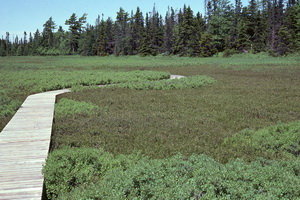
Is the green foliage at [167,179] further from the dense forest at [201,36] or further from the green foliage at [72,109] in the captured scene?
the dense forest at [201,36]

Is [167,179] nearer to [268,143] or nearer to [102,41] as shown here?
[268,143]

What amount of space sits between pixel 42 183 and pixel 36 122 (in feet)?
15.3

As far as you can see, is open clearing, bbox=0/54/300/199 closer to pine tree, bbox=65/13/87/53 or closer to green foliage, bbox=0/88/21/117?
green foliage, bbox=0/88/21/117

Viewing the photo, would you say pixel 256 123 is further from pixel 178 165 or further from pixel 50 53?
pixel 50 53

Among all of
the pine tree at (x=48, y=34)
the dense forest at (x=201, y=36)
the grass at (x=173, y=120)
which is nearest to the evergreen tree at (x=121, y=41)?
the dense forest at (x=201, y=36)

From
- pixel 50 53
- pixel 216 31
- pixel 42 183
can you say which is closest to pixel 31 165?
pixel 42 183

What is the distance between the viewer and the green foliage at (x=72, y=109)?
11.5m

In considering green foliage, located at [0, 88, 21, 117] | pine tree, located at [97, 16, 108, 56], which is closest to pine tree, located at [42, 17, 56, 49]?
pine tree, located at [97, 16, 108, 56]

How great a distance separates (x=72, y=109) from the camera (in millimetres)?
11984

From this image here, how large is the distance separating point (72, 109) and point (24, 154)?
582 centimetres

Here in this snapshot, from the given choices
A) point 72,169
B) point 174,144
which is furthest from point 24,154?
point 174,144

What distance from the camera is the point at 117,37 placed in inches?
3383

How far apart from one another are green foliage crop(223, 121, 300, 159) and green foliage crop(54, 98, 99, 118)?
19.3 ft

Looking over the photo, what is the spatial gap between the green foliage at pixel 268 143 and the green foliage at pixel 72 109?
5.88 meters
